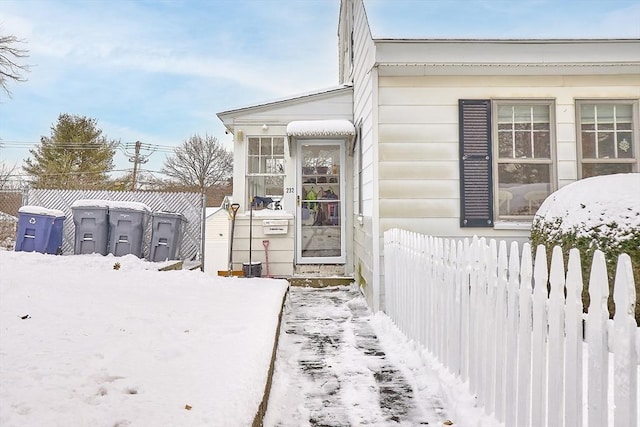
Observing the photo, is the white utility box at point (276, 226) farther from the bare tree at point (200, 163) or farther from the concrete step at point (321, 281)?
the bare tree at point (200, 163)

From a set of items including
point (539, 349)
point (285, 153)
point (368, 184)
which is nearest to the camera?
point (539, 349)

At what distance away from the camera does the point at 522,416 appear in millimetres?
1784

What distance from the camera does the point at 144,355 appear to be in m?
2.53

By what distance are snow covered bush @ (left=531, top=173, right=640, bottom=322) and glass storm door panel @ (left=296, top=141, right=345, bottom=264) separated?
3.81 metres

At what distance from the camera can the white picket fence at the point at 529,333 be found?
1.27 meters

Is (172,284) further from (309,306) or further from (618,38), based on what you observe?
(618,38)

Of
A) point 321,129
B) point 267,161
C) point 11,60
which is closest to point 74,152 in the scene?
point 11,60

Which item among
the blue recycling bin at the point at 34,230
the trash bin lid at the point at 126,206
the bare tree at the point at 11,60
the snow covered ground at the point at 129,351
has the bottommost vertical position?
the snow covered ground at the point at 129,351

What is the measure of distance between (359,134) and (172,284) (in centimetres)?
356

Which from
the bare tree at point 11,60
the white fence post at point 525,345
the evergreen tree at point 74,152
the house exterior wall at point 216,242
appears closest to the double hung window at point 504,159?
the white fence post at point 525,345

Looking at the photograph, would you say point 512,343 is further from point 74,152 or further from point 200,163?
point 200,163

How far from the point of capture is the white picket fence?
4.16 ft

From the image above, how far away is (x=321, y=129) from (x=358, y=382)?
15.2 feet

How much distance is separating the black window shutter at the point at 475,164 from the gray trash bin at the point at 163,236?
4.87 meters
